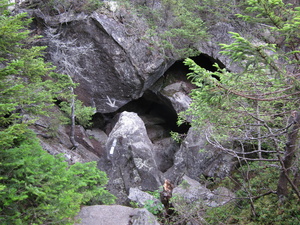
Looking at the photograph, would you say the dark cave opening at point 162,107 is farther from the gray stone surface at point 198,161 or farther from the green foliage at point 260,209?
the green foliage at point 260,209

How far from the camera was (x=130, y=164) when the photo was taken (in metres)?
9.65

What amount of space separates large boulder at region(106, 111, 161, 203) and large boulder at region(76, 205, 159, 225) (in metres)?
4.12

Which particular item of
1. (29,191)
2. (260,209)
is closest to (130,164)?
(260,209)

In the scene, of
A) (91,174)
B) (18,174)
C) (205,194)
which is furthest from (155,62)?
(18,174)

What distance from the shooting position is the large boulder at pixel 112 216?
4695mm

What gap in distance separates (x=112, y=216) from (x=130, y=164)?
472 centimetres

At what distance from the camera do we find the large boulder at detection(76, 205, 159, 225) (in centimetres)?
470

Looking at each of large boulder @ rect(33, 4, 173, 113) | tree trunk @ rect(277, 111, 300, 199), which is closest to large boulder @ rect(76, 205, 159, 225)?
tree trunk @ rect(277, 111, 300, 199)

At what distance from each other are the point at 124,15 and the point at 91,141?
8377 millimetres

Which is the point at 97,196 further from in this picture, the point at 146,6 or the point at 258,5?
the point at 146,6

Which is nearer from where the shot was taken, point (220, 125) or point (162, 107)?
point (220, 125)

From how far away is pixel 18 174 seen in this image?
342 cm

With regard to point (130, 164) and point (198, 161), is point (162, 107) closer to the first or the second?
point (198, 161)

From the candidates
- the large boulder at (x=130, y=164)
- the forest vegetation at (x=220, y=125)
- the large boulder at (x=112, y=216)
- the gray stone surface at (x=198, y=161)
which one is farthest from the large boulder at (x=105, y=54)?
the large boulder at (x=112, y=216)
